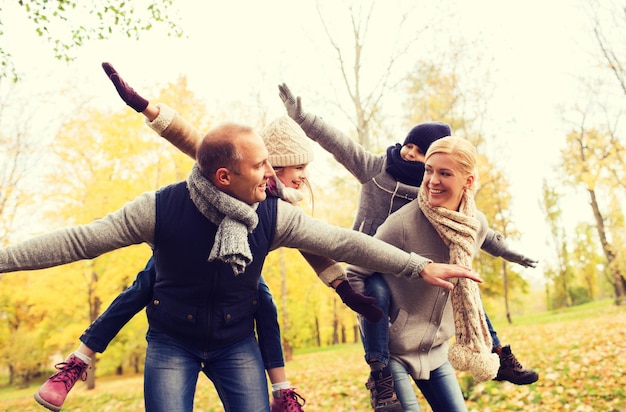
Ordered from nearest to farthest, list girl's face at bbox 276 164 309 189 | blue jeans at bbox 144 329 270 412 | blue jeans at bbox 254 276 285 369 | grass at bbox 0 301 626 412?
blue jeans at bbox 144 329 270 412
blue jeans at bbox 254 276 285 369
girl's face at bbox 276 164 309 189
grass at bbox 0 301 626 412

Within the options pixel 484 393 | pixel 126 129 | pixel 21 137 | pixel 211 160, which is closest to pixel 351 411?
pixel 484 393

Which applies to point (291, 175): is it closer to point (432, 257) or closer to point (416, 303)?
point (432, 257)

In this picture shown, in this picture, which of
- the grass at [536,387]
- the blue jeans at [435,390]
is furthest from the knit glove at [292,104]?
the grass at [536,387]

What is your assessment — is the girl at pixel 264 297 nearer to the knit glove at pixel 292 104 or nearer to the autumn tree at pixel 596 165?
the knit glove at pixel 292 104

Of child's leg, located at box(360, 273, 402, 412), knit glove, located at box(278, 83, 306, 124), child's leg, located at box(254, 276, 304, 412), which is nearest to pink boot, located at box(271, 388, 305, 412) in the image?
child's leg, located at box(254, 276, 304, 412)

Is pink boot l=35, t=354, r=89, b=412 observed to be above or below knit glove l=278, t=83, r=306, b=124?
below

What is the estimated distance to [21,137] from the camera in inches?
507

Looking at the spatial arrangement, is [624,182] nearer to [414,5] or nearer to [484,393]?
[414,5]

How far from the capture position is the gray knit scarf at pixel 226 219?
2.07 meters

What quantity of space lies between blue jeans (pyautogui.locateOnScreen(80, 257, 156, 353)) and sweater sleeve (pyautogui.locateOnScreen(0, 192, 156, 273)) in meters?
0.51

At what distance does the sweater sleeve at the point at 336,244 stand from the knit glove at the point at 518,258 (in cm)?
121

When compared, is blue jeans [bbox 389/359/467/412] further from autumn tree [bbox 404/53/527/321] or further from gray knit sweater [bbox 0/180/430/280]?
autumn tree [bbox 404/53/527/321]

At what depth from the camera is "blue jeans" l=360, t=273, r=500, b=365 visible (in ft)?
9.25

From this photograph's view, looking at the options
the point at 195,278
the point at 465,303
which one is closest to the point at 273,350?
the point at 195,278
